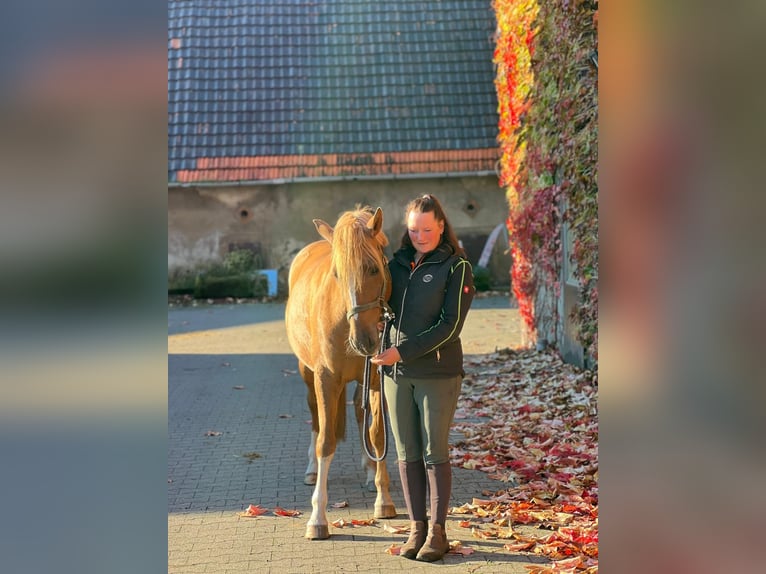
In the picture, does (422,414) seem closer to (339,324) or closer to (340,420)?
(339,324)

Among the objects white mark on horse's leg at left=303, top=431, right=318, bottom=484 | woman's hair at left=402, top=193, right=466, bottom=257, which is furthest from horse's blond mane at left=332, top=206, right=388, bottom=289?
white mark on horse's leg at left=303, top=431, right=318, bottom=484

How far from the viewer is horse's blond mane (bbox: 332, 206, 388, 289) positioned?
14.3ft

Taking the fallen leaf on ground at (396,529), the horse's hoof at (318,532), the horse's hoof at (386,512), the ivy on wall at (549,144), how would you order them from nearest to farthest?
1. the horse's hoof at (318,532)
2. the fallen leaf on ground at (396,529)
3. the horse's hoof at (386,512)
4. the ivy on wall at (549,144)

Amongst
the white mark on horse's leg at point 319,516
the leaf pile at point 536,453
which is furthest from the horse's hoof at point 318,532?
the leaf pile at point 536,453

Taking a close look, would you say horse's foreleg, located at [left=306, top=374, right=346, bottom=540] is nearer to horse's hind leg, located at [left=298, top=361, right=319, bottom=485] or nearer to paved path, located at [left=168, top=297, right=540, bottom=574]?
paved path, located at [left=168, top=297, right=540, bottom=574]

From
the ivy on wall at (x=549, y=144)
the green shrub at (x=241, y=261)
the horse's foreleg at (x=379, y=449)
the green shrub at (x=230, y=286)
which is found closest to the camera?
the horse's foreleg at (x=379, y=449)

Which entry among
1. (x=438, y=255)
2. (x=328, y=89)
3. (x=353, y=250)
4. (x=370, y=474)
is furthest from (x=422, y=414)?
(x=328, y=89)

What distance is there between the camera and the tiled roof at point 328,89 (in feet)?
65.0

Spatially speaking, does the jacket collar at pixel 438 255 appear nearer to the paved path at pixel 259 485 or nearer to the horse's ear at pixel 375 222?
the horse's ear at pixel 375 222

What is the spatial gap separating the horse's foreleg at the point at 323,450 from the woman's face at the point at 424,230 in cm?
113

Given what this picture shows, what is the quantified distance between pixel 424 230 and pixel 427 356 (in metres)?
0.68
